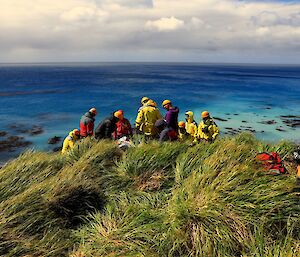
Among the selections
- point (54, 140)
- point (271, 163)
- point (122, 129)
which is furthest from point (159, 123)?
point (54, 140)

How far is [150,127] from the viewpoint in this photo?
9977mm

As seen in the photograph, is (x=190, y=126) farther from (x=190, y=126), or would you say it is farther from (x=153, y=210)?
(x=153, y=210)

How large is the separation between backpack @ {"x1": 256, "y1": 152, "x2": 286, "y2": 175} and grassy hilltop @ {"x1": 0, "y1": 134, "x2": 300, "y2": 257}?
0.51 feet

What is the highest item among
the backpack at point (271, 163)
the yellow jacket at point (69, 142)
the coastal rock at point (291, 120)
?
the backpack at point (271, 163)

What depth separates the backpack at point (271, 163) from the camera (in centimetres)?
489

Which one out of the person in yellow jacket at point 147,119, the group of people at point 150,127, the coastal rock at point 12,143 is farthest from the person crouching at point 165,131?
the coastal rock at point 12,143

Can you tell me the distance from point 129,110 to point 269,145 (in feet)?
111

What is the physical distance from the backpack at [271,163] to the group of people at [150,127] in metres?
3.80

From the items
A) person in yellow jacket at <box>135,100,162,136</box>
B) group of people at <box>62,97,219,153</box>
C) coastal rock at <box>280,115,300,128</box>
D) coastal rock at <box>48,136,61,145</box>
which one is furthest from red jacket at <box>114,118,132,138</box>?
coastal rock at <box>280,115,300,128</box>

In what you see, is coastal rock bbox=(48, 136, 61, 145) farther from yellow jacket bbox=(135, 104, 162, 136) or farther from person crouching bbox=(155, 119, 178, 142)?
person crouching bbox=(155, 119, 178, 142)

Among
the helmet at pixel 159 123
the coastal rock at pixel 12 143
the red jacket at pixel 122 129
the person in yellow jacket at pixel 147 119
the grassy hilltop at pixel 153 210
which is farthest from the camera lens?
the coastal rock at pixel 12 143

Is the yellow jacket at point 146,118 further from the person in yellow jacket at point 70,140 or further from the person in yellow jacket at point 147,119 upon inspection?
the person in yellow jacket at point 70,140

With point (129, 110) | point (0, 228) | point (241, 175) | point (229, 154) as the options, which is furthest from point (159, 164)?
point (129, 110)

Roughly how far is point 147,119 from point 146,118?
0.05 meters
